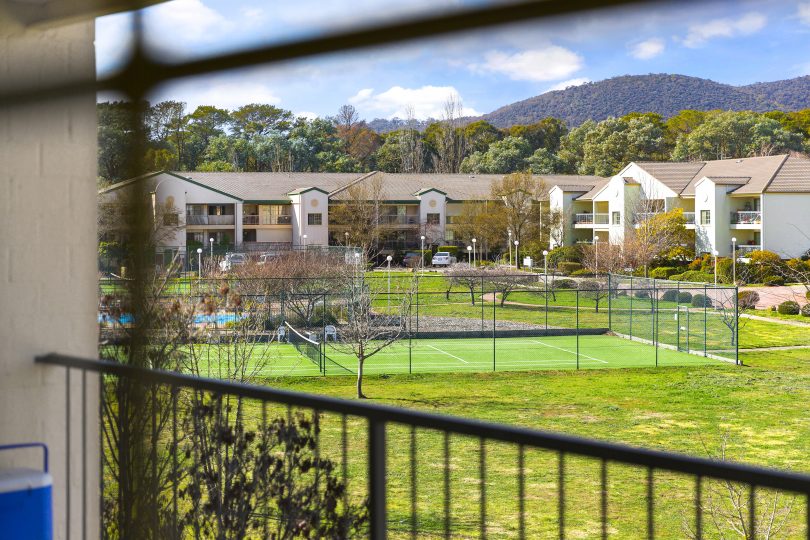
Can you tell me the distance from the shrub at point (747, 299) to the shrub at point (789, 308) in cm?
93

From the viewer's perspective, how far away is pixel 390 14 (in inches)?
57.9

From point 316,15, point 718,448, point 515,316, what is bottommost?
point 718,448

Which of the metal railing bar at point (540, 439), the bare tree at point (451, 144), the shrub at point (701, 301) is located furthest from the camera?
the bare tree at point (451, 144)

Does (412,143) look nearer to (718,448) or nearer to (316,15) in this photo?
(718,448)

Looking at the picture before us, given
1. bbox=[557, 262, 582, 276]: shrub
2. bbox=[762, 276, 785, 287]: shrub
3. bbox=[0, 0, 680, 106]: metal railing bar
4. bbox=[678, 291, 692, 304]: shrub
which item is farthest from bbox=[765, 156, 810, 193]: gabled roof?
bbox=[0, 0, 680, 106]: metal railing bar

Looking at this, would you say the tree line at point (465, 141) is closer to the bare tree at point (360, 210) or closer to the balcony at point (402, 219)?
the bare tree at point (360, 210)

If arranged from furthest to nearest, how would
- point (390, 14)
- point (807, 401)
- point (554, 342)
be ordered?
point (554, 342) < point (807, 401) < point (390, 14)

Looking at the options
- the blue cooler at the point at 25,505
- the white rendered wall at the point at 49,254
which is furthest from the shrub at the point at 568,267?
the blue cooler at the point at 25,505

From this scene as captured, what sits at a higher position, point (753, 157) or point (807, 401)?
point (753, 157)

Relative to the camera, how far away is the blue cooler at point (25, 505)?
A: 1519 millimetres

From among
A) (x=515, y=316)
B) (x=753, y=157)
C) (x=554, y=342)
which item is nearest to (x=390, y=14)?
(x=554, y=342)

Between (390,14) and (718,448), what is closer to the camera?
(390,14)

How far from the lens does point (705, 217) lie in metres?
27.4

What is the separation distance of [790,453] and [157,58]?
12725 millimetres
